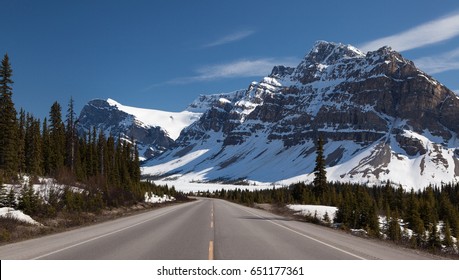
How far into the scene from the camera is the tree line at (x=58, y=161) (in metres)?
34.6

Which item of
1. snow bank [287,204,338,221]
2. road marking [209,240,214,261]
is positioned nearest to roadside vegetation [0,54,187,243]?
road marking [209,240,214,261]

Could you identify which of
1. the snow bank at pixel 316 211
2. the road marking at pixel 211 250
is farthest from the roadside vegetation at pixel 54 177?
the snow bank at pixel 316 211

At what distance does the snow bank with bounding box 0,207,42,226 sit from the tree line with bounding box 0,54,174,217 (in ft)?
4.64

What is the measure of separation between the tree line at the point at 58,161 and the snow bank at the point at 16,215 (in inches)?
55.6

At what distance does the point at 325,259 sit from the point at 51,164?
71.3 metres

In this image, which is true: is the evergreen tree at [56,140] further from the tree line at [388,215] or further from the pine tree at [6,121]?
the tree line at [388,215]

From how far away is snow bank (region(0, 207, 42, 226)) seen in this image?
75.8 ft

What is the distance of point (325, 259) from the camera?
41.1ft

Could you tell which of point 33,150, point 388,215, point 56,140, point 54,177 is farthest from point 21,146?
point 388,215

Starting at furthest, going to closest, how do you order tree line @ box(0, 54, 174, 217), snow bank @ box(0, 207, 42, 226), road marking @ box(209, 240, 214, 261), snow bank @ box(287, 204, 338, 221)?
snow bank @ box(287, 204, 338, 221), tree line @ box(0, 54, 174, 217), snow bank @ box(0, 207, 42, 226), road marking @ box(209, 240, 214, 261)

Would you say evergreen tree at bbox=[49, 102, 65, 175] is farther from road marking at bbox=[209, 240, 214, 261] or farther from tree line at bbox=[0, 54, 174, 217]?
road marking at bbox=[209, 240, 214, 261]

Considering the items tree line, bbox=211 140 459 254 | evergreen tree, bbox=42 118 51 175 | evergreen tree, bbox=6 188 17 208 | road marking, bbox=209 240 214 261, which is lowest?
tree line, bbox=211 140 459 254

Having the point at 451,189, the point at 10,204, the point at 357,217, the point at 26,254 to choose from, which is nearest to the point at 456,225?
the point at 357,217

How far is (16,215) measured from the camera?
2373 cm
